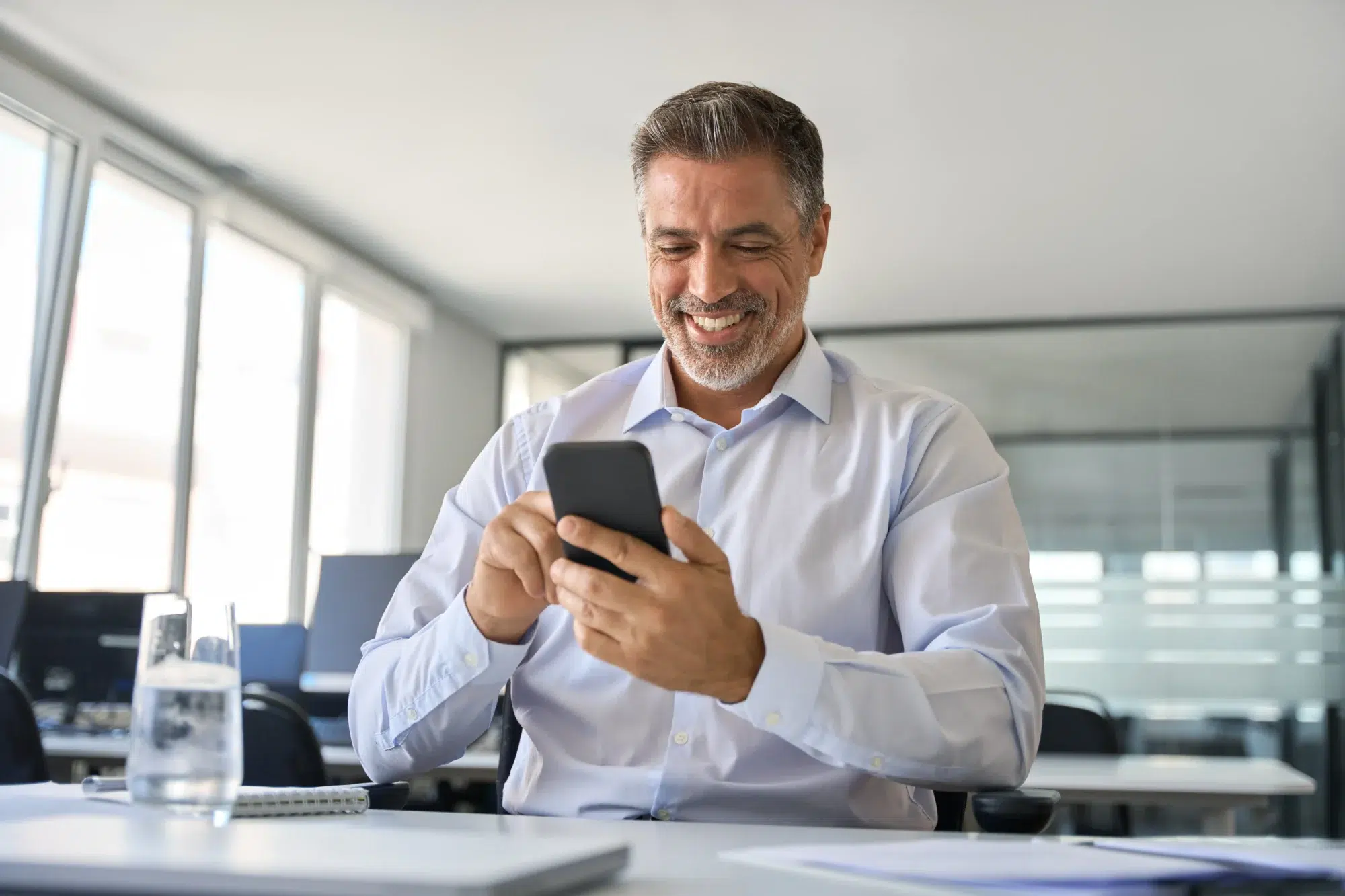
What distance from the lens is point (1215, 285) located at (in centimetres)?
684

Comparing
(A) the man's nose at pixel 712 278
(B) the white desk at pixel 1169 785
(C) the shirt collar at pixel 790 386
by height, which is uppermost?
(A) the man's nose at pixel 712 278

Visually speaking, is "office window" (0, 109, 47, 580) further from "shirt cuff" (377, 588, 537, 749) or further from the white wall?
"shirt cuff" (377, 588, 537, 749)

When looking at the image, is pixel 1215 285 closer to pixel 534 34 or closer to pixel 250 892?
pixel 534 34

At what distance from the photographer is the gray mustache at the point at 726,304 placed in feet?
5.01

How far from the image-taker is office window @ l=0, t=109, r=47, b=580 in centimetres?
448

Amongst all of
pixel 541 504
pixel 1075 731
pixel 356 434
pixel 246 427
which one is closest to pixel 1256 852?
pixel 541 504

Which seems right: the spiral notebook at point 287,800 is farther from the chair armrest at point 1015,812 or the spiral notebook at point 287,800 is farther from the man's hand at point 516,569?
the chair armrest at point 1015,812

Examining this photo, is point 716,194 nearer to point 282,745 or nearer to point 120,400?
point 282,745

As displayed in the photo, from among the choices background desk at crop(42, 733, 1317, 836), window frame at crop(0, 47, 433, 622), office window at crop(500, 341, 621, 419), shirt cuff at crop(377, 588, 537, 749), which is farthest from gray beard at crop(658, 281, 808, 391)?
office window at crop(500, 341, 621, 419)

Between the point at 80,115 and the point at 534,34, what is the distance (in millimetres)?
1765

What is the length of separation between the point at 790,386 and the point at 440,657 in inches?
20.6

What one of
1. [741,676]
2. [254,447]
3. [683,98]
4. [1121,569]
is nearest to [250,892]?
[741,676]

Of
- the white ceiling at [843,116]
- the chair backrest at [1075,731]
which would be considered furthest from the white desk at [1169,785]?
the white ceiling at [843,116]

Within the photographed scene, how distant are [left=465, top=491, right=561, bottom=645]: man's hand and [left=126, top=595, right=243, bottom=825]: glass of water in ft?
0.91
